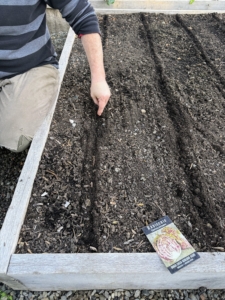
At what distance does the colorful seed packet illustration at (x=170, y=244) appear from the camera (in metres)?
1.30

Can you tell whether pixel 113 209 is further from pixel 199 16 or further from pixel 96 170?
pixel 199 16

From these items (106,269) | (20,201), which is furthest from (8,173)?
(106,269)

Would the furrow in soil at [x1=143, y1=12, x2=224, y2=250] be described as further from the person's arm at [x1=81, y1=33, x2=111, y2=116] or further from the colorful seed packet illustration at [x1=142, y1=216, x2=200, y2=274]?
the person's arm at [x1=81, y1=33, x2=111, y2=116]

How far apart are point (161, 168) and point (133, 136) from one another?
0.34 meters

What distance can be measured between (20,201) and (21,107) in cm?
64

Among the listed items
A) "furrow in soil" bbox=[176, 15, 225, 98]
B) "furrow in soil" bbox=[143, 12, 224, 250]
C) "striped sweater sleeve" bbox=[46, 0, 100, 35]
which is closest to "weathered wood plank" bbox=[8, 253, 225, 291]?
"furrow in soil" bbox=[143, 12, 224, 250]

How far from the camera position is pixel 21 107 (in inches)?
69.5

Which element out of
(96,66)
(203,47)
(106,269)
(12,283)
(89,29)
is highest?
(89,29)

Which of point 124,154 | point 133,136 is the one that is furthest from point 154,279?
point 133,136

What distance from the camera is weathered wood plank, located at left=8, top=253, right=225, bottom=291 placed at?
4.14 feet

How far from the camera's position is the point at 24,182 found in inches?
62.8

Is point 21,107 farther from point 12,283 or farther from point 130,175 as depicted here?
point 12,283

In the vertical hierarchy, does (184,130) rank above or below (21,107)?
below

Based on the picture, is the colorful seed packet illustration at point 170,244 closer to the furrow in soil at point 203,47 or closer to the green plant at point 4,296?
the green plant at point 4,296
